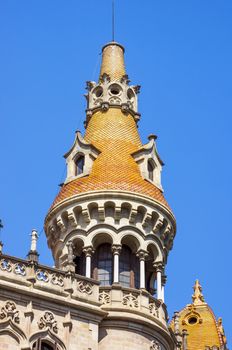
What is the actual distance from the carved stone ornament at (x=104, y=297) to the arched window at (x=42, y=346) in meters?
3.39

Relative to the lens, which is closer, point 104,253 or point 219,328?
point 104,253

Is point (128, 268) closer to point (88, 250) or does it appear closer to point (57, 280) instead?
point (88, 250)

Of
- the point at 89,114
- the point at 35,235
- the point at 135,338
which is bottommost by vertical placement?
the point at 135,338

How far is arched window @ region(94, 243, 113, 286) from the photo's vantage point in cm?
4356

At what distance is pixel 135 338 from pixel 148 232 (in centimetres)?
504

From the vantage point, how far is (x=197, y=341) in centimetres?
5466

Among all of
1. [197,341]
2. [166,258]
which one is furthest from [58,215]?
[197,341]

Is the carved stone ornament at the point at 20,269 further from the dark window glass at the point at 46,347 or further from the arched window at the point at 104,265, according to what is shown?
the arched window at the point at 104,265

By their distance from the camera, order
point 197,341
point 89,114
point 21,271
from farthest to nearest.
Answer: point 197,341 → point 89,114 → point 21,271

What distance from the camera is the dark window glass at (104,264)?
43.6 meters

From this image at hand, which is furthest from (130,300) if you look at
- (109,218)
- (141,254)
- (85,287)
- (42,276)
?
(42,276)

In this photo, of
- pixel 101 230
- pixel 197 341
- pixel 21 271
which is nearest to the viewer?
pixel 21 271

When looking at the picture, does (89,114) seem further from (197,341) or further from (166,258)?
(197,341)

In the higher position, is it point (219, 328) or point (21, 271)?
point (219, 328)
